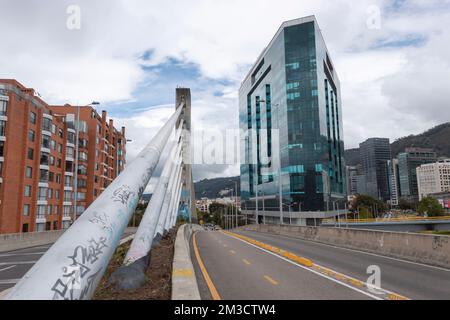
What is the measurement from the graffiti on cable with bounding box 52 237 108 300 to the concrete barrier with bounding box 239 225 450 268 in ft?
37.9

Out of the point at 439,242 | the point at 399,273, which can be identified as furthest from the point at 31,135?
the point at 439,242

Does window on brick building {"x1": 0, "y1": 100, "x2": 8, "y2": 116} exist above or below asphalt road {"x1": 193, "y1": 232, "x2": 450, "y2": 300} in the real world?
above

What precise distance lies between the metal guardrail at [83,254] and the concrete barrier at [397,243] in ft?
36.2

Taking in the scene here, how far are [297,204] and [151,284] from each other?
7020 centimetres

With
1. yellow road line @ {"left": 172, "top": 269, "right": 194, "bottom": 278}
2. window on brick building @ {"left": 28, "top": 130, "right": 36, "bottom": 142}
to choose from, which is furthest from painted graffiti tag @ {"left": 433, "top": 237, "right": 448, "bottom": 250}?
window on brick building @ {"left": 28, "top": 130, "right": 36, "bottom": 142}

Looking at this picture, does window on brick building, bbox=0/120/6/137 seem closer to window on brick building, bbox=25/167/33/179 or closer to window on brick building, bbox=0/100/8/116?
window on brick building, bbox=0/100/8/116

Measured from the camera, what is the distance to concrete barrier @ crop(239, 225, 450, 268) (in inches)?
461

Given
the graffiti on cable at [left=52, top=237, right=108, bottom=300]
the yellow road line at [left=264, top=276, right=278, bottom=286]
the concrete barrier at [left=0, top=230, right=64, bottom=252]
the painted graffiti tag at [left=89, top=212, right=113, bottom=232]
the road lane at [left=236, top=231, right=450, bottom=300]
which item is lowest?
the concrete barrier at [left=0, top=230, right=64, bottom=252]

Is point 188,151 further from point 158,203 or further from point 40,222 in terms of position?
point 158,203

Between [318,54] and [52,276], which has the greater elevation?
[318,54]

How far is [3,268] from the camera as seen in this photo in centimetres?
1558

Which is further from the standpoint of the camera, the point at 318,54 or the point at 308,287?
the point at 318,54
